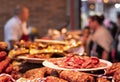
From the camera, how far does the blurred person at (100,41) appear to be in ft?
18.9

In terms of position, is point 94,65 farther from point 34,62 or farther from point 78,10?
point 78,10

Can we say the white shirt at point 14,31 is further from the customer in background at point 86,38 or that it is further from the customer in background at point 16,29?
the customer in background at point 86,38

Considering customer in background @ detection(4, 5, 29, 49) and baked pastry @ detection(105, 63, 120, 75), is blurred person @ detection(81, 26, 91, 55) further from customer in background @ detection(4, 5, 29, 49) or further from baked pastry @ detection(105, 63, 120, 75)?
baked pastry @ detection(105, 63, 120, 75)

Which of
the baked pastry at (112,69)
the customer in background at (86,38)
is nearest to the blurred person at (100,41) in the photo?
the customer in background at (86,38)

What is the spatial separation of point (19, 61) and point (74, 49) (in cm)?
73

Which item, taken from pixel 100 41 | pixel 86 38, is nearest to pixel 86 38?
pixel 86 38

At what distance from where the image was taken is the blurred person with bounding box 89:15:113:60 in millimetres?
5746

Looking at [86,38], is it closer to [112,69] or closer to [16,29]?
[16,29]

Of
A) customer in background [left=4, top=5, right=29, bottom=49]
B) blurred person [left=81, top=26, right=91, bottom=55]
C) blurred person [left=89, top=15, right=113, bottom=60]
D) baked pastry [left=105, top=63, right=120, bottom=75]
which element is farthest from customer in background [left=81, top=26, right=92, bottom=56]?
baked pastry [left=105, top=63, right=120, bottom=75]

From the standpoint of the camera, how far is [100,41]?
575 centimetres

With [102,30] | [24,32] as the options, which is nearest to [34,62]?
[24,32]

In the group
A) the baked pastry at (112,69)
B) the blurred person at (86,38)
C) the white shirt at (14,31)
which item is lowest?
the blurred person at (86,38)

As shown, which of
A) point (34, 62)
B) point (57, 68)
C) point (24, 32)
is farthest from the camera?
point (24, 32)

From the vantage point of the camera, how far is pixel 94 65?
184 cm
